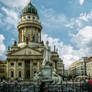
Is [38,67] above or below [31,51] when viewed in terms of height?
below

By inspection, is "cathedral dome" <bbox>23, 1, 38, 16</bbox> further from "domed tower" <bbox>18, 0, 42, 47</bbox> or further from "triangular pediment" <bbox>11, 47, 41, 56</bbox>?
"triangular pediment" <bbox>11, 47, 41, 56</bbox>

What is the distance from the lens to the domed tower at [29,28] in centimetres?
8169

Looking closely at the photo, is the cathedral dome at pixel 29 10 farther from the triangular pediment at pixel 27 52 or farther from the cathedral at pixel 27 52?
the triangular pediment at pixel 27 52

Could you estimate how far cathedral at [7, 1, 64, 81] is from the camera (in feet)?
239

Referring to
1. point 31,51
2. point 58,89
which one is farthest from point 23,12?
point 58,89

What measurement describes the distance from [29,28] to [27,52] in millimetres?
14960

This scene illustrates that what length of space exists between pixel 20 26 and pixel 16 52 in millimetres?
17689

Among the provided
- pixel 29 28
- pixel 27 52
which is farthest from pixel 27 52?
pixel 29 28

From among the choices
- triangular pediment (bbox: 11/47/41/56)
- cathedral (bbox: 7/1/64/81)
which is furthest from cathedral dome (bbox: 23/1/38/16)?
triangular pediment (bbox: 11/47/41/56)

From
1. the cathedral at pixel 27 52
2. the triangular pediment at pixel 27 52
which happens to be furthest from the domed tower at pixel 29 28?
the triangular pediment at pixel 27 52

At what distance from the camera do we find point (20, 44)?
3246 inches

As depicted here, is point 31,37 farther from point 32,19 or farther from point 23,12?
point 23,12

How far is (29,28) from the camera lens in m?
84.0

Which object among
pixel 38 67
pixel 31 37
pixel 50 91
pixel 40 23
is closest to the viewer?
pixel 50 91
